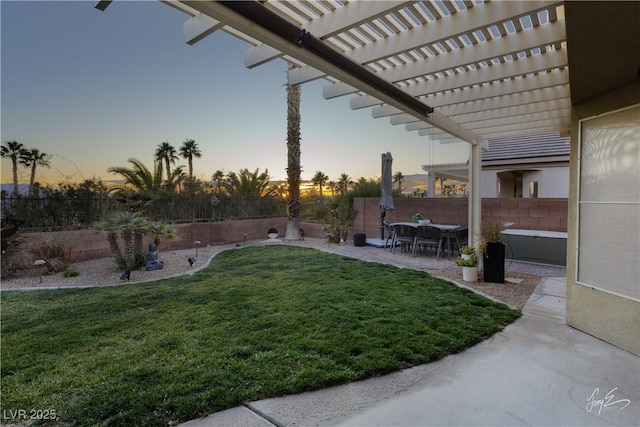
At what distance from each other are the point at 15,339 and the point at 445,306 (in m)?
5.40

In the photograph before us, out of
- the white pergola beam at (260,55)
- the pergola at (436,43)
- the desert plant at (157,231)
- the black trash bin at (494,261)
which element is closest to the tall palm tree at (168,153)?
the desert plant at (157,231)

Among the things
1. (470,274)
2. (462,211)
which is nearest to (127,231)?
(470,274)

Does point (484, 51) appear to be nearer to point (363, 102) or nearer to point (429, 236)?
point (363, 102)

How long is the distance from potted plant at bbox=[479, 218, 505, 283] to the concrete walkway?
2.70 metres

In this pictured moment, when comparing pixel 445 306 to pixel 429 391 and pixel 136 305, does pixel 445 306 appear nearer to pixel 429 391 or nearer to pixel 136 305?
pixel 429 391

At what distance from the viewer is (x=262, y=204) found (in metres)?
13.2

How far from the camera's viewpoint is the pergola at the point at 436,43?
2.33 metres

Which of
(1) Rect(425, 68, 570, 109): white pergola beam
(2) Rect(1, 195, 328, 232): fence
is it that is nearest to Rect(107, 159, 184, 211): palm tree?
(2) Rect(1, 195, 328, 232): fence

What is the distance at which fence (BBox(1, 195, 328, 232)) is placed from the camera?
7.73 m

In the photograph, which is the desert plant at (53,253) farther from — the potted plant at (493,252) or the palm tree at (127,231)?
the potted plant at (493,252)

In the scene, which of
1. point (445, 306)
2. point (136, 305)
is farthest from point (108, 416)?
point (445, 306)

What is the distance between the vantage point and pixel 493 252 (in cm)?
611

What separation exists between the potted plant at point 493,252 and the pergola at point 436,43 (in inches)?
91.4

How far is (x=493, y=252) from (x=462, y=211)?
12.8 feet
